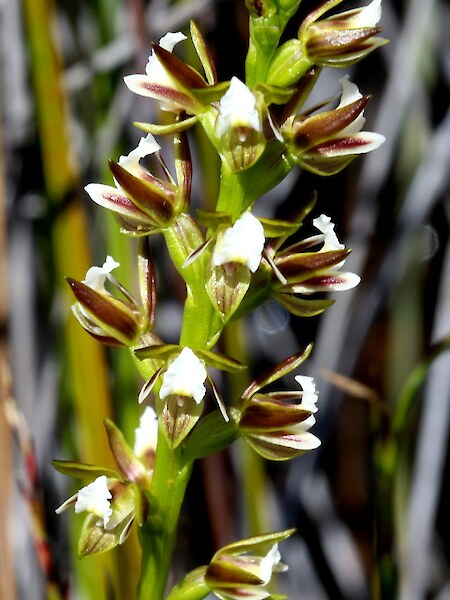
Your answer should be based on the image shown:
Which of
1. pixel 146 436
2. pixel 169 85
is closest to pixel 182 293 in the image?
pixel 146 436

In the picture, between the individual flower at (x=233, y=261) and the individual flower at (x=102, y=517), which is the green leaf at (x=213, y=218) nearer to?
the individual flower at (x=233, y=261)

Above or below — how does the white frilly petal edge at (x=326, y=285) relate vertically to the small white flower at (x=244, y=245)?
below

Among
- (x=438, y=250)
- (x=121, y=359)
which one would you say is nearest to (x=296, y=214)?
(x=121, y=359)

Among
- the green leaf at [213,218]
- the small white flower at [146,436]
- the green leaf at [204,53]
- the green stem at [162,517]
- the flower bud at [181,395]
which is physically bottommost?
the green stem at [162,517]

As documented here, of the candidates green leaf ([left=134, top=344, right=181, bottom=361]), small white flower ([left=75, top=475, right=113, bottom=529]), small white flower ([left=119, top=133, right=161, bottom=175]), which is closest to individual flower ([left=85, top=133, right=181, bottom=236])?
small white flower ([left=119, top=133, right=161, bottom=175])

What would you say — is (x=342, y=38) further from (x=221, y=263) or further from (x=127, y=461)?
(x=127, y=461)

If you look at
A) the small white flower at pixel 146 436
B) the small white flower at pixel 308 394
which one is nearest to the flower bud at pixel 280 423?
the small white flower at pixel 308 394
